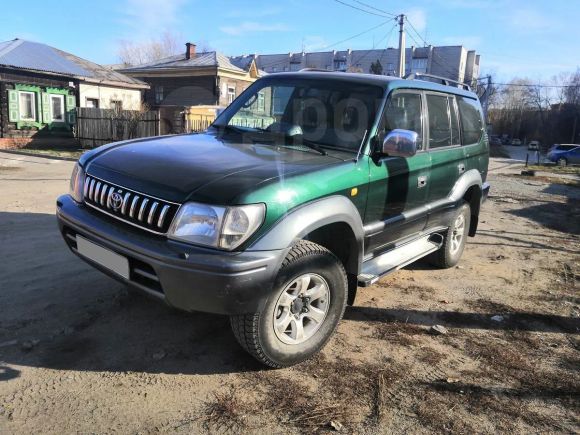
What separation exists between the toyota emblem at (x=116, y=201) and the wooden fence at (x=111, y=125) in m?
16.8

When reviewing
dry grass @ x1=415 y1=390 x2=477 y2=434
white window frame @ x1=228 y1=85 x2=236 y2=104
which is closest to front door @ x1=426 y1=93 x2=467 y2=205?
dry grass @ x1=415 y1=390 x2=477 y2=434

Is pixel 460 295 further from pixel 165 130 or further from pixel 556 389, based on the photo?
pixel 165 130

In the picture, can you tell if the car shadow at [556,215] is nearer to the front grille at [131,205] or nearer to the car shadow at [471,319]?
the car shadow at [471,319]

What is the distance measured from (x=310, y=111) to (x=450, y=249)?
8.23 ft

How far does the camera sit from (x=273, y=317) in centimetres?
290

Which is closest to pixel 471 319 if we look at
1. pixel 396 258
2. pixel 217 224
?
pixel 396 258

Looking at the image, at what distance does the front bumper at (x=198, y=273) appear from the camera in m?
2.57

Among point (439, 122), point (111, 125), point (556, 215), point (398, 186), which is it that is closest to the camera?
point (398, 186)

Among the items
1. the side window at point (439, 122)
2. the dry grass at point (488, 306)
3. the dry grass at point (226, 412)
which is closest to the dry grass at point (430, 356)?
the dry grass at point (488, 306)

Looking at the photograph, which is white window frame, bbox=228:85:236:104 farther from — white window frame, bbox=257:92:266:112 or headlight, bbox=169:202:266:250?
headlight, bbox=169:202:266:250

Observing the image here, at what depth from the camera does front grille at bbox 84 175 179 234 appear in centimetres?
274

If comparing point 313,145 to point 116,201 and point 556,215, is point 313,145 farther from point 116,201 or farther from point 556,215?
point 556,215

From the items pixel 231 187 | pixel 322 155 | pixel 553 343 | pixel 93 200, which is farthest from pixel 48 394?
pixel 553 343

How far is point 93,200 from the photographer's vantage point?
323 cm
